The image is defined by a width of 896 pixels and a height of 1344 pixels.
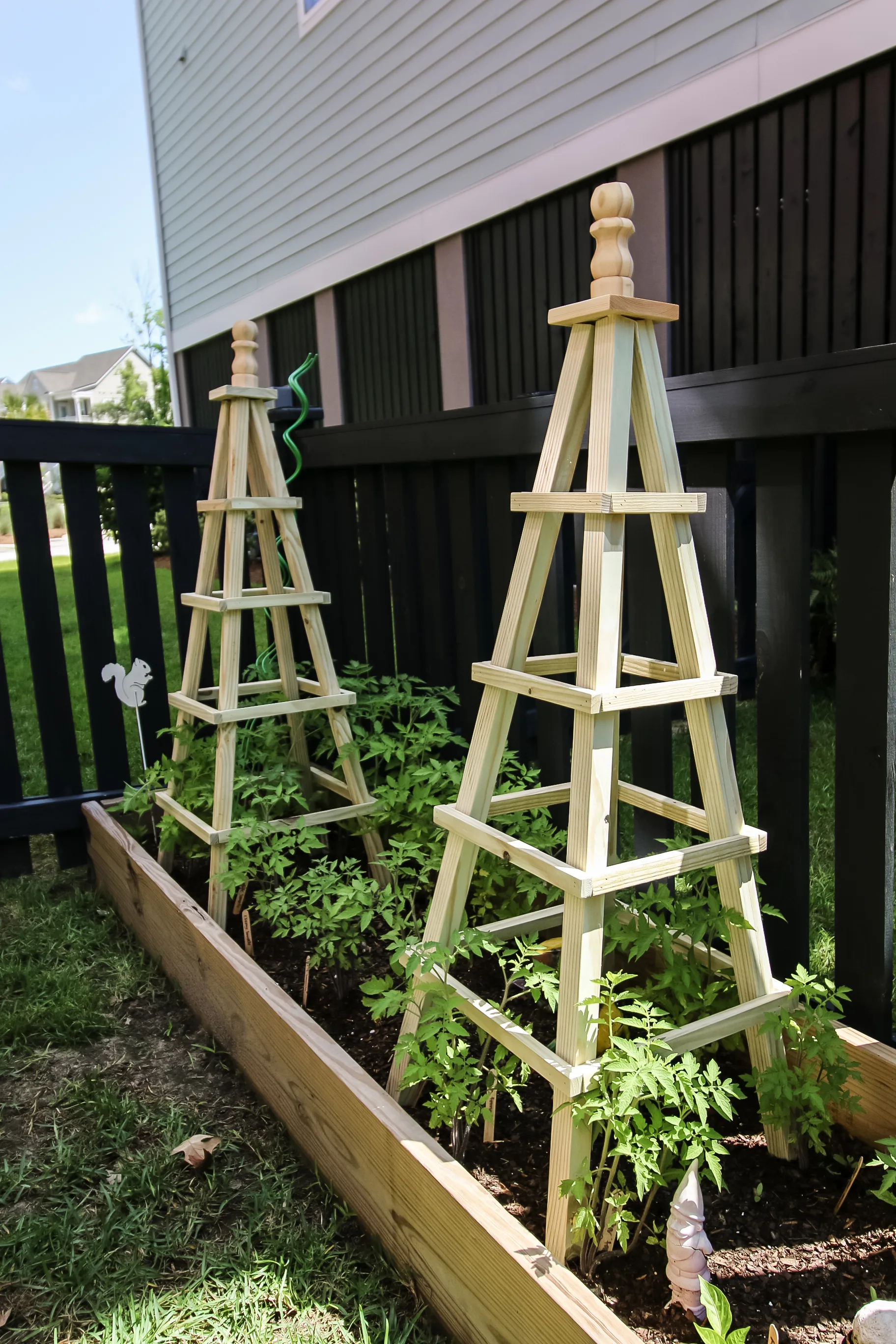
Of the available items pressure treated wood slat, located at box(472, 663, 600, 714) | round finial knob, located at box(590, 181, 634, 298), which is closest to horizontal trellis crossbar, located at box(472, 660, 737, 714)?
pressure treated wood slat, located at box(472, 663, 600, 714)

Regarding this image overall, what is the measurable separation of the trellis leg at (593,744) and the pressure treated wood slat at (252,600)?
1252mm

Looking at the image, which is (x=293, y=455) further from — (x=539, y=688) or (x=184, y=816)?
(x=539, y=688)

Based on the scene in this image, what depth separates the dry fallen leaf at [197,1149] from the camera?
1.78 meters

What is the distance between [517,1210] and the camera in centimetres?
147

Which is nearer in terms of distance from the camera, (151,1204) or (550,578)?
(151,1204)

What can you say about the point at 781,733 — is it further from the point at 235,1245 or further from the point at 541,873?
the point at 235,1245

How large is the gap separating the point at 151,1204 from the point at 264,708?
3.90 ft

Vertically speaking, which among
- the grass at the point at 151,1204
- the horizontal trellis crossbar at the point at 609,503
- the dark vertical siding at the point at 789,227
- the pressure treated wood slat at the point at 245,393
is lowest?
the grass at the point at 151,1204

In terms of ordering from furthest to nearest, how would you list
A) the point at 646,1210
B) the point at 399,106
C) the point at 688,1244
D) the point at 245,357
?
the point at 399,106 → the point at 245,357 → the point at 646,1210 → the point at 688,1244

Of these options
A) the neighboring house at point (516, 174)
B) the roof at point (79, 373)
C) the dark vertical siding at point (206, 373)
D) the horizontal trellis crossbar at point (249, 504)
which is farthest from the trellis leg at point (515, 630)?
the roof at point (79, 373)

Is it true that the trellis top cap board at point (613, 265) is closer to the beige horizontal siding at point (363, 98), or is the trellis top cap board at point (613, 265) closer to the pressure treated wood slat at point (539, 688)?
the pressure treated wood slat at point (539, 688)

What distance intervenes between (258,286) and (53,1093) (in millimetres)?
8163

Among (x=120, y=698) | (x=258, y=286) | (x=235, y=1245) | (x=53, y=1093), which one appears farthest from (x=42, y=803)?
(x=258, y=286)

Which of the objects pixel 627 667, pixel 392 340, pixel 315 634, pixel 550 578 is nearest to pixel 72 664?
pixel 392 340
